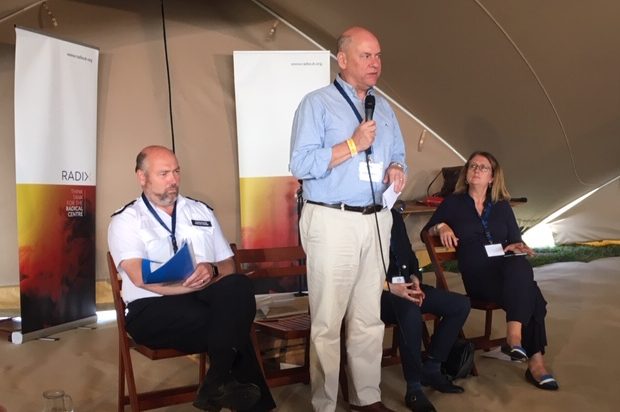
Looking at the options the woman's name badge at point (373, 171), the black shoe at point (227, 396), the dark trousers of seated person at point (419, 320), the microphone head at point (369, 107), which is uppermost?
the microphone head at point (369, 107)

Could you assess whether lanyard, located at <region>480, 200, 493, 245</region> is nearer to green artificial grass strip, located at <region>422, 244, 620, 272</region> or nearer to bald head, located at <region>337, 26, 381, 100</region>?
bald head, located at <region>337, 26, 381, 100</region>

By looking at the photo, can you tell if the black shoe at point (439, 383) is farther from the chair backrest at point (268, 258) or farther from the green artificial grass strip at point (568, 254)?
the green artificial grass strip at point (568, 254)

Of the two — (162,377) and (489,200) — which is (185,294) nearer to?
(162,377)

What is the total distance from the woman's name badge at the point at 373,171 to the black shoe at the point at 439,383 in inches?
39.1

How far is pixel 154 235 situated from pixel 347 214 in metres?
0.78

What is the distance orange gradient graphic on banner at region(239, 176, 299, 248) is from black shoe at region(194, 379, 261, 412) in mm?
2256

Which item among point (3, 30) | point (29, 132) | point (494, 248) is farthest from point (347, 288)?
point (3, 30)

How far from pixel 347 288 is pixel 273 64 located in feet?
8.00

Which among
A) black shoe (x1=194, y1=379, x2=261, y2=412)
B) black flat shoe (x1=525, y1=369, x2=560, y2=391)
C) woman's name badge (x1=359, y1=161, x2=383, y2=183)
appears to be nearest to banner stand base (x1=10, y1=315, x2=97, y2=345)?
black shoe (x1=194, y1=379, x2=261, y2=412)

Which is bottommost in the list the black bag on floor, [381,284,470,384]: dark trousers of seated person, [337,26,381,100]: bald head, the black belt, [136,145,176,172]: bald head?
the black bag on floor

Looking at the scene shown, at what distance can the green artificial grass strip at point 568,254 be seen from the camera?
572 centimetres

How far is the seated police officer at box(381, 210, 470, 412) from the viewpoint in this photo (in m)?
2.68

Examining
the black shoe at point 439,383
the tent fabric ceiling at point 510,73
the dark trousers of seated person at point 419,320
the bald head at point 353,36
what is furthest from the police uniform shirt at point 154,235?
the tent fabric ceiling at point 510,73

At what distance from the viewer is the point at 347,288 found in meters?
2.38
